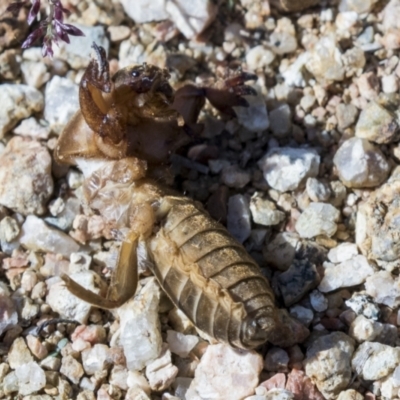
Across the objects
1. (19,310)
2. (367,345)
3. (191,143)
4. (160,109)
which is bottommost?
(19,310)

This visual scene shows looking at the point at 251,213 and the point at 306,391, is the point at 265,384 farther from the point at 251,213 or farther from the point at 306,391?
the point at 251,213

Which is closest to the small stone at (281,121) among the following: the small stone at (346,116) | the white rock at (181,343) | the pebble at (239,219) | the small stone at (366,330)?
the small stone at (346,116)

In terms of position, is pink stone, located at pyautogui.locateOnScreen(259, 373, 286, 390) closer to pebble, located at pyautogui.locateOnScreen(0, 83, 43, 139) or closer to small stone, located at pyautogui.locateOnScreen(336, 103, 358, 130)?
small stone, located at pyautogui.locateOnScreen(336, 103, 358, 130)

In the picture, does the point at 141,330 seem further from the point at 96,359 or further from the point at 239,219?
the point at 239,219

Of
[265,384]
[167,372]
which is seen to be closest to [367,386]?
[265,384]

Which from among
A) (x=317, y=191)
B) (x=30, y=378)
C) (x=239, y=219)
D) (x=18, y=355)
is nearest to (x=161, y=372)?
(x=30, y=378)

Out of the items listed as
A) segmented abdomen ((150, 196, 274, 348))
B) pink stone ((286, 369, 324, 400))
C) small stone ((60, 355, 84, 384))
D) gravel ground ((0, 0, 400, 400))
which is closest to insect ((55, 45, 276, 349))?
segmented abdomen ((150, 196, 274, 348))
